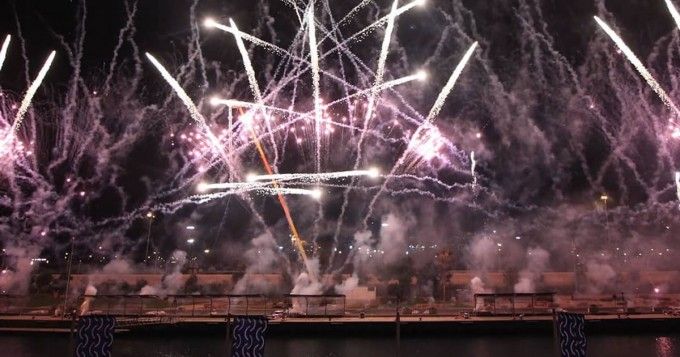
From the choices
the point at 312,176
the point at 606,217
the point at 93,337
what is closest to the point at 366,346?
the point at 93,337

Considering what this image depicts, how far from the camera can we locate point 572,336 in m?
10.1

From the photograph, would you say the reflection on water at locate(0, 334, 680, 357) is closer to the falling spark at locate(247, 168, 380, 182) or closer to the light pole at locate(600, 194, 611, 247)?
the falling spark at locate(247, 168, 380, 182)

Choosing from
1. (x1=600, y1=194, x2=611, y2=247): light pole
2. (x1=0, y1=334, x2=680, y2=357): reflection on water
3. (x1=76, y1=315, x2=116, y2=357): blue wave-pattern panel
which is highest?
(x1=600, y1=194, x2=611, y2=247): light pole

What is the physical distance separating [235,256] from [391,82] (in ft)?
61.0

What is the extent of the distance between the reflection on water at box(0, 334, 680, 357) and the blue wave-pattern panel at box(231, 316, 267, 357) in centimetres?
515

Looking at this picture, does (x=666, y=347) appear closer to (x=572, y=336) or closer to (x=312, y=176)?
(x=572, y=336)

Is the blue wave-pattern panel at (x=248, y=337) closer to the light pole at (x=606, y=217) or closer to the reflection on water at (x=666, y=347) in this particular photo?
the reflection on water at (x=666, y=347)

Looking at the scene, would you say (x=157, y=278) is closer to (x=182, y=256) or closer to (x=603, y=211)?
(x=182, y=256)

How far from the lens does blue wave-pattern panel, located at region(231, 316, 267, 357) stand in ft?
32.5

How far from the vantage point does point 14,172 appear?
28.3 meters

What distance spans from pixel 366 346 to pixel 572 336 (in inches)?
295

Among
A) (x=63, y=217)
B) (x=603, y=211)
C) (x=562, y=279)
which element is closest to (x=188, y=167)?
(x=63, y=217)

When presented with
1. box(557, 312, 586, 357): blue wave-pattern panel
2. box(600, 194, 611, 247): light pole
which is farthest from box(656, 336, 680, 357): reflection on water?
box(600, 194, 611, 247): light pole

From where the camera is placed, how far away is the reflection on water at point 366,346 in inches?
599
